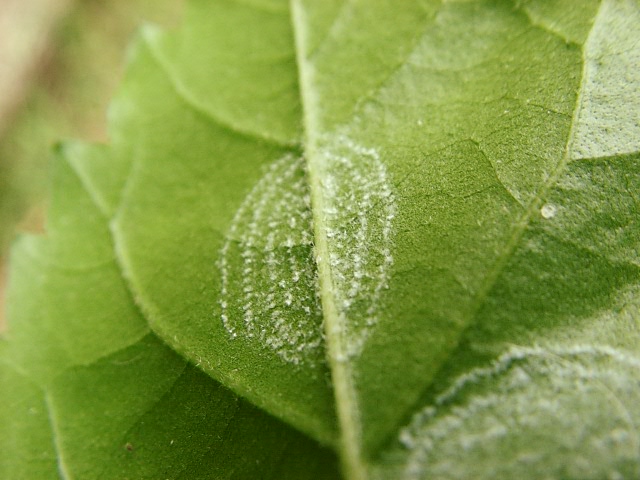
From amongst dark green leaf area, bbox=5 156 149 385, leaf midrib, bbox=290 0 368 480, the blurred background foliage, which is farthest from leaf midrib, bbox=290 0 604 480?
the blurred background foliage

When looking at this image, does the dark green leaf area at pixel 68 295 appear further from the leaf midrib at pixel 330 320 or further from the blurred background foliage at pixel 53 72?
the blurred background foliage at pixel 53 72

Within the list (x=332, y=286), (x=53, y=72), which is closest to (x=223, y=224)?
(x=332, y=286)

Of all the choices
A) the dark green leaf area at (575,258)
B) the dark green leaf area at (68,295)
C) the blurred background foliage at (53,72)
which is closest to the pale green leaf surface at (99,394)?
the dark green leaf area at (68,295)

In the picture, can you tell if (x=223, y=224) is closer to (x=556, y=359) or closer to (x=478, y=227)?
(x=478, y=227)

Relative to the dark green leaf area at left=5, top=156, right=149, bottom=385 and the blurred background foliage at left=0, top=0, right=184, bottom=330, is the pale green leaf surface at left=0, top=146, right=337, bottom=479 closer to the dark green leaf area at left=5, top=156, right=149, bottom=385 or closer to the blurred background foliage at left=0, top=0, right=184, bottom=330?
the dark green leaf area at left=5, top=156, right=149, bottom=385

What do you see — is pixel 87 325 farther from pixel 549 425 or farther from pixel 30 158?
pixel 30 158

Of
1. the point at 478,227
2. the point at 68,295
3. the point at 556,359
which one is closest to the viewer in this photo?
the point at 556,359
